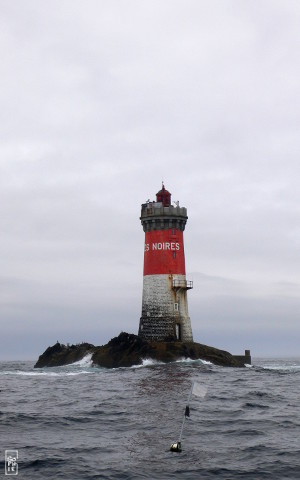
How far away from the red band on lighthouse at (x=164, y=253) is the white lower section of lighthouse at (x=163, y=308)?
70cm

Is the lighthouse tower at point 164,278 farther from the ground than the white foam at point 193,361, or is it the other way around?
the lighthouse tower at point 164,278

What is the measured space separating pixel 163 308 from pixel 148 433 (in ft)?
127

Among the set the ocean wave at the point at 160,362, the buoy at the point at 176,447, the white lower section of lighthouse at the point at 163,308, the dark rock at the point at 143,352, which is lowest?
the buoy at the point at 176,447

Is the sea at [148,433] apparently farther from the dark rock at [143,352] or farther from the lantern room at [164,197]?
the lantern room at [164,197]

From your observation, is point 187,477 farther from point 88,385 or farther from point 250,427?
point 88,385

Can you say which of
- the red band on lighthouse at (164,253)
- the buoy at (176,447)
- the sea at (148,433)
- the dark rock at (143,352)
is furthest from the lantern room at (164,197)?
the buoy at (176,447)

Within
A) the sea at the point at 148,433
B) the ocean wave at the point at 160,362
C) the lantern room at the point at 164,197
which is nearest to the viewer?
the sea at the point at 148,433

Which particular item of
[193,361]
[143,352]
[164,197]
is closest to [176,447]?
[143,352]

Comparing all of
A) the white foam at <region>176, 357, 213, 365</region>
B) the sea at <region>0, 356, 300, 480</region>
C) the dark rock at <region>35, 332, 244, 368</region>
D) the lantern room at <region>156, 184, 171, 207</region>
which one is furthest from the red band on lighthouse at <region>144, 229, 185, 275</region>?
the sea at <region>0, 356, 300, 480</region>

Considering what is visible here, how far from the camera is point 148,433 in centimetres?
1827

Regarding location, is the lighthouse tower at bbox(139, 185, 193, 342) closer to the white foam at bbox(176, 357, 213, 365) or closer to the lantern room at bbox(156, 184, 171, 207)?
the lantern room at bbox(156, 184, 171, 207)

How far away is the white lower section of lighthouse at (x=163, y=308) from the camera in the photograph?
186ft

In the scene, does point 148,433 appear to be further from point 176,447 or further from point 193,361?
point 193,361

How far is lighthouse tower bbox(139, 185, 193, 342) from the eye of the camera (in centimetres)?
5700
